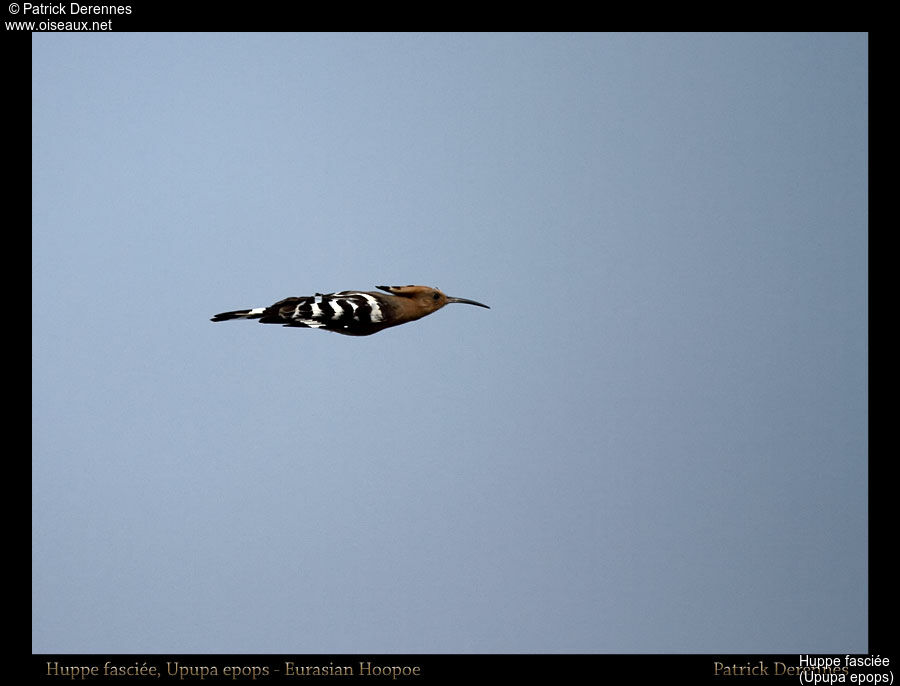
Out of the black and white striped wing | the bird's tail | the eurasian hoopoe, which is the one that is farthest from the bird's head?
the bird's tail

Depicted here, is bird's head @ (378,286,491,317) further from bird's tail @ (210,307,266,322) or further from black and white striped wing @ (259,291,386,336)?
Result: bird's tail @ (210,307,266,322)

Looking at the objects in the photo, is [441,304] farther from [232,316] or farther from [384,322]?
[232,316]

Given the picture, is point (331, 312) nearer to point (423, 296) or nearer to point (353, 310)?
point (353, 310)

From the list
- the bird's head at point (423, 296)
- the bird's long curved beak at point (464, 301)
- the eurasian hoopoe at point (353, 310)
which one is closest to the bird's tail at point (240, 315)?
the eurasian hoopoe at point (353, 310)

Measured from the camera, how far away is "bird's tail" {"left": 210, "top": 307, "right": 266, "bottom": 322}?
4.65m

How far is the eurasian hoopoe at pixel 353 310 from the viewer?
4562 mm

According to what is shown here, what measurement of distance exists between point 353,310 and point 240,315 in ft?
2.01

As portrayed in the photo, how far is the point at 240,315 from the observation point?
184 inches

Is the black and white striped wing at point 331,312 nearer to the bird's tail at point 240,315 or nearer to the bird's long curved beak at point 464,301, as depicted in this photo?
the bird's tail at point 240,315
